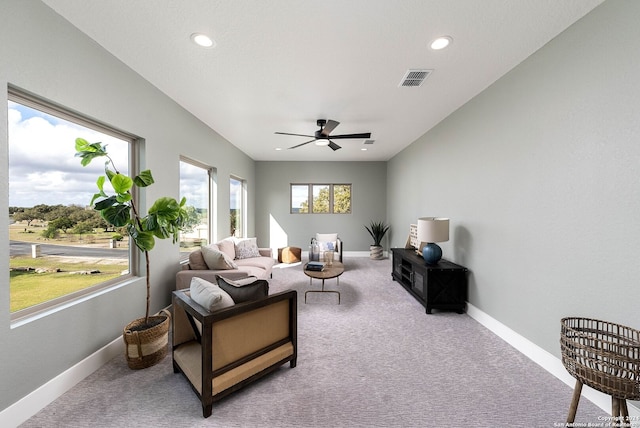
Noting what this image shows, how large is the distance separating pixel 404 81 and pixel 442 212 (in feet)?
7.17

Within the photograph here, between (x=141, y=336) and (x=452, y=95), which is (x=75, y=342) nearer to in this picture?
(x=141, y=336)

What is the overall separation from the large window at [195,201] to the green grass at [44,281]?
4.85 ft

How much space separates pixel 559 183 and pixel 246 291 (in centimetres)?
272

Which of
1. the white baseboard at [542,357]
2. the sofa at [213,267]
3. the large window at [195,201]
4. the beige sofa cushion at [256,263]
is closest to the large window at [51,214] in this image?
the sofa at [213,267]

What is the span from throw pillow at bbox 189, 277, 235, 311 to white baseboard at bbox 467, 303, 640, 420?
2.57 metres

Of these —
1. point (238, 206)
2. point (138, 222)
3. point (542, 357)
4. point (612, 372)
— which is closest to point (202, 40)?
point (138, 222)

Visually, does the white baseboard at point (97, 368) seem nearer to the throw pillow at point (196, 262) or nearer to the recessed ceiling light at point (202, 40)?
the throw pillow at point (196, 262)

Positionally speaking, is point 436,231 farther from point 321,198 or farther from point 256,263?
point 321,198

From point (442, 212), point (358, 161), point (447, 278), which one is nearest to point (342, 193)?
point (358, 161)

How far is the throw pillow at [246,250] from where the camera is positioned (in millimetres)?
4689

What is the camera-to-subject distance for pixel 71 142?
2156 millimetres

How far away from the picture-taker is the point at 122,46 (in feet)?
7.22

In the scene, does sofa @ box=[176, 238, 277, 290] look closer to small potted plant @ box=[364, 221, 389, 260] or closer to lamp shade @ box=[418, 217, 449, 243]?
lamp shade @ box=[418, 217, 449, 243]

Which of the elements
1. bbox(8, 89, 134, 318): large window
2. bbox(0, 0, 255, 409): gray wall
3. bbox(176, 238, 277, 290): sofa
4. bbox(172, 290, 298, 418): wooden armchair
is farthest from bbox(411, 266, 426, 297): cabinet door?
bbox(8, 89, 134, 318): large window
